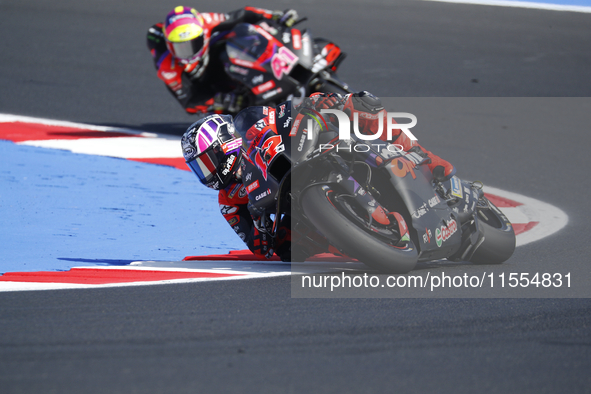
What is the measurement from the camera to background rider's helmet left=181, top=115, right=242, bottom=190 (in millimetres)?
4543

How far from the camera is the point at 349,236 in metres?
3.74

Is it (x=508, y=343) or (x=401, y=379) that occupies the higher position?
(x=508, y=343)

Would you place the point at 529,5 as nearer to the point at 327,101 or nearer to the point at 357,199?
the point at 327,101

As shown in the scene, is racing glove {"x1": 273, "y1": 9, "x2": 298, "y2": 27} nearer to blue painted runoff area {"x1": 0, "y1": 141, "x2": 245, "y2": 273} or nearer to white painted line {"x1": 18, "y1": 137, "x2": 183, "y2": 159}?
white painted line {"x1": 18, "y1": 137, "x2": 183, "y2": 159}

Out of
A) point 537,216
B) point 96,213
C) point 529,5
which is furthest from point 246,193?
point 529,5

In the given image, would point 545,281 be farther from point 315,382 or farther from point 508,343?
point 315,382

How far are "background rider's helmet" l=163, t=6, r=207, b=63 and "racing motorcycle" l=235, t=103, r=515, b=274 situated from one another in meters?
3.76

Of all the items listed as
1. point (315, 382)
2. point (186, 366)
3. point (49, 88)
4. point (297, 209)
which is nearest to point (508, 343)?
point (315, 382)

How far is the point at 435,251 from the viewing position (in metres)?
4.25

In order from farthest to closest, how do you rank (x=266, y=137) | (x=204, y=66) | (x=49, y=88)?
(x=49, y=88) < (x=204, y=66) < (x=266, y=137)

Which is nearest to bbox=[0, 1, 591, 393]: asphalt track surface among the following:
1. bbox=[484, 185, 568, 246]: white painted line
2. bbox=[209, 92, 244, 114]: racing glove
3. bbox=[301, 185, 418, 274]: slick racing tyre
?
bbox=[484, 185, 568, 246]: white painted line

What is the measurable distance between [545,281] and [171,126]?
6147 mm

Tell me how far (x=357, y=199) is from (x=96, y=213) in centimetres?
292

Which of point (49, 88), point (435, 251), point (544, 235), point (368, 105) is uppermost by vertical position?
point (49, 88)
